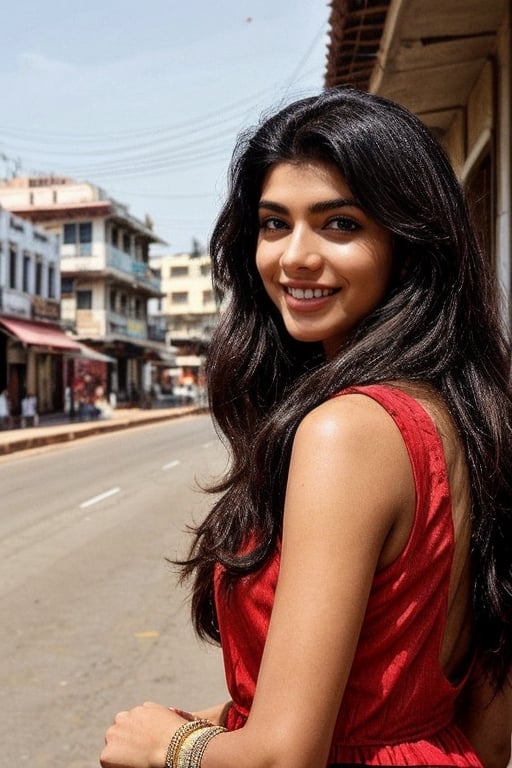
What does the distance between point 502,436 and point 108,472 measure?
1478 centimetres

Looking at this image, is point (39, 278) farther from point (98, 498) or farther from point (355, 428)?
point (355, 428)

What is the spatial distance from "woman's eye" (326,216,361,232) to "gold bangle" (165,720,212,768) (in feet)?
2.50

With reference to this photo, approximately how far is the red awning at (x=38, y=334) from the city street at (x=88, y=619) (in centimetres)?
1870

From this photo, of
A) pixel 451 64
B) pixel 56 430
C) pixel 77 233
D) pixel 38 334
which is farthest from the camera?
pixel 77 233

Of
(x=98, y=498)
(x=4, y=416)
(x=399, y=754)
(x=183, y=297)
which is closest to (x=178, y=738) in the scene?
(x=399, y=754)

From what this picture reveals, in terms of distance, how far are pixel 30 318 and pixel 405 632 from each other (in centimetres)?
3565

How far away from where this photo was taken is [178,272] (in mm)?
84312

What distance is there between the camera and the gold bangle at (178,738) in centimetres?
123

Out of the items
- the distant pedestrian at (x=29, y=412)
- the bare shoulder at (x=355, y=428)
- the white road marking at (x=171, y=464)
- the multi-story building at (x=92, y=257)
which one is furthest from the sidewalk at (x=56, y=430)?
the bare shoulder at (x=355, y=428)

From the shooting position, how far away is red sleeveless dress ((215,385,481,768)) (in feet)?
3.83

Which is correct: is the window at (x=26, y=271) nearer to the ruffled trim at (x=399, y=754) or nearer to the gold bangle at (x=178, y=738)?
the gold bangle at (x=178, y=738)

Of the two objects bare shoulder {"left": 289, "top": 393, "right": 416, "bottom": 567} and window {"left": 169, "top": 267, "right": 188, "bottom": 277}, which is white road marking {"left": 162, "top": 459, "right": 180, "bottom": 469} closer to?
bare shoulder {"left": 289, "top": 393, "right": 416, "bottom": 567}

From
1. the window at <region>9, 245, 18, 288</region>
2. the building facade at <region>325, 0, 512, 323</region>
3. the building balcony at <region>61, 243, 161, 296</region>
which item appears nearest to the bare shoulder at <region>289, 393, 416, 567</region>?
the building facade at <region>325, 0, 512, 323</region>

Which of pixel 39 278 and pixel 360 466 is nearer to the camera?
pixel 360 466
